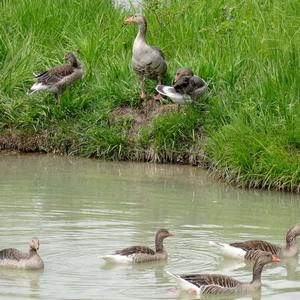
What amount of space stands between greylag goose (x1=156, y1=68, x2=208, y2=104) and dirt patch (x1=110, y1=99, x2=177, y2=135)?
59 centimetres

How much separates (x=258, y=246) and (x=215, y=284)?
1573 mm

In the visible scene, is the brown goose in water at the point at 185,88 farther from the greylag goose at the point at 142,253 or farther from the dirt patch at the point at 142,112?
the greylag goose at the point at 142,253

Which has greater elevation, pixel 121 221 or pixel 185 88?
pixel 185 88

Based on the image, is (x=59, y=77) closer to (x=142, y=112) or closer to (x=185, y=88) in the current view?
(x=142, y=112)

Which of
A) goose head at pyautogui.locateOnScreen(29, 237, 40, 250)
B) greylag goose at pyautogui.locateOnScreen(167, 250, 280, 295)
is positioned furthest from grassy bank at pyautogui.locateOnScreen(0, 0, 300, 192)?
goose head at pyautogui.locateOnScreen(29, 237, 40, 250)

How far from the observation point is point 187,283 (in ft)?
37.3

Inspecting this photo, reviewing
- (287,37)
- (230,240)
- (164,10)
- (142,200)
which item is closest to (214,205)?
(142,200)

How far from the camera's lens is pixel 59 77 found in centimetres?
1805

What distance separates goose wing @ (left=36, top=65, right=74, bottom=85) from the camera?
18.0m

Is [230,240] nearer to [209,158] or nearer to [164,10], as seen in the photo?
[209,158]

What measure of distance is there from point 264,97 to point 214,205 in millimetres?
1998

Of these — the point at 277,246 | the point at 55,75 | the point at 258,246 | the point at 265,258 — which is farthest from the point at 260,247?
the point at 55,75

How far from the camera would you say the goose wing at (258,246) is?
12875mm

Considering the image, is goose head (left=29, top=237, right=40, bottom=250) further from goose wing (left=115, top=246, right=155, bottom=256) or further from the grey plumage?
the grey plumage
